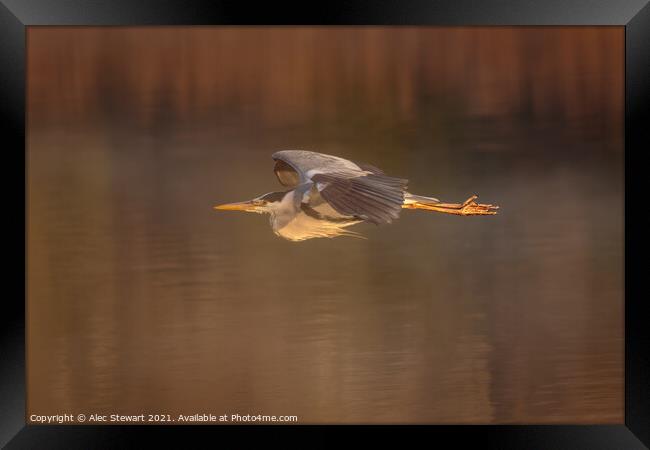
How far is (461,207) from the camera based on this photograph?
283 cm

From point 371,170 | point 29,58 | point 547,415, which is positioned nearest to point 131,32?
point 29,58

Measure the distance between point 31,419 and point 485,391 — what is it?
1.65m

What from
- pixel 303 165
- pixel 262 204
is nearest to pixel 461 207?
pixel 303 165

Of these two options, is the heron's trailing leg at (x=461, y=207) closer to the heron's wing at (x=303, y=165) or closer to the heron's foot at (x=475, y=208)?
the heron's foot at (x=475, y=208)

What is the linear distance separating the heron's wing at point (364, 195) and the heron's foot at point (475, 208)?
50cm

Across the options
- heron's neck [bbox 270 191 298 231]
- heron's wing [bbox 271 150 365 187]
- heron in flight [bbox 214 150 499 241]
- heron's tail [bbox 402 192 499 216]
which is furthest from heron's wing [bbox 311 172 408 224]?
heron's tail [bbox 402 192 499 216]

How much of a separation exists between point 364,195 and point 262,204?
0.61m

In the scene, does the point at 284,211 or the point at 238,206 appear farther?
the point at 238,206

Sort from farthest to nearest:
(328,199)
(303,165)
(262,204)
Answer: (262,204), (303,165), (328,199)

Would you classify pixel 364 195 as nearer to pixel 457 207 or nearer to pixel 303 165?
pixel 303 165

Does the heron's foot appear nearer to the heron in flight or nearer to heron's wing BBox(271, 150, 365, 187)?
the heron in flight

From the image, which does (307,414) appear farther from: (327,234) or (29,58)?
(29,58)

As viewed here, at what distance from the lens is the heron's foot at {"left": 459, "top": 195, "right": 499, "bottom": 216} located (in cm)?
283

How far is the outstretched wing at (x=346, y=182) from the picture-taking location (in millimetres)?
2232
